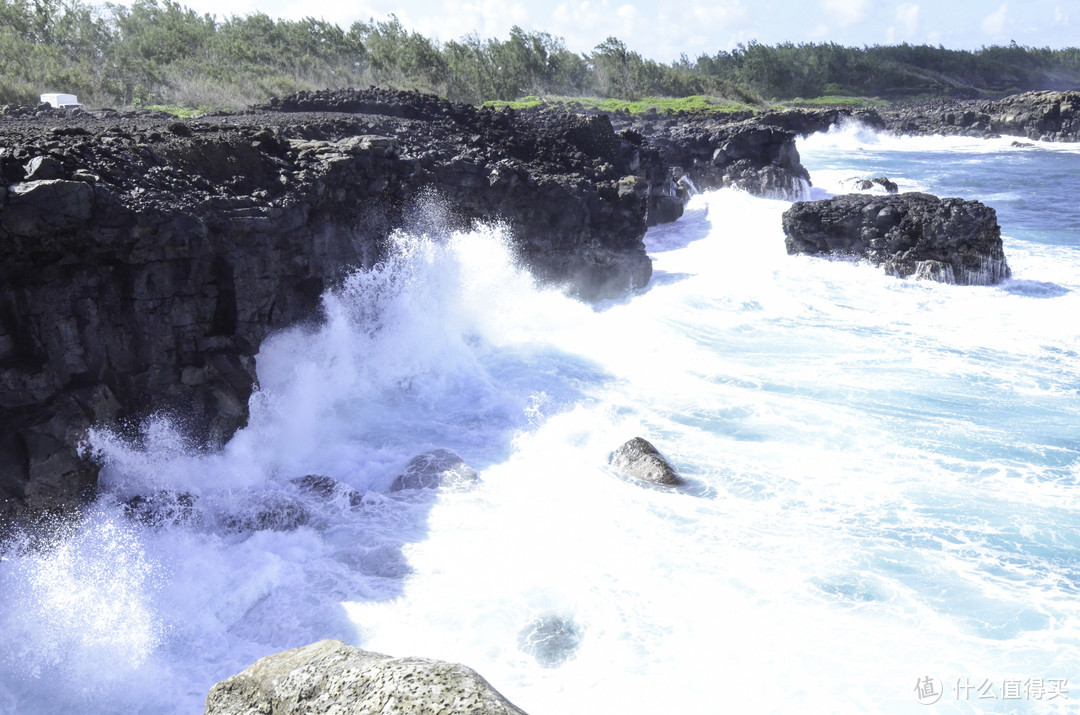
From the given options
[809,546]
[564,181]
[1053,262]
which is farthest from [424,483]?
[1053,262]

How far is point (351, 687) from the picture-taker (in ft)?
14.5

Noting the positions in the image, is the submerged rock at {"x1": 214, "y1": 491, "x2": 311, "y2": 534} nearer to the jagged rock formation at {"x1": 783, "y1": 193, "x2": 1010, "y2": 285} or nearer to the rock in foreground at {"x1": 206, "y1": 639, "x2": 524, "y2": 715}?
the rock in foreground at {"x1": 206, "y1": 639, "x2": 524, "y2": 715}

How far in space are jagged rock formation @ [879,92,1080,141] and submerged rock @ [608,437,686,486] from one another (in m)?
66.3

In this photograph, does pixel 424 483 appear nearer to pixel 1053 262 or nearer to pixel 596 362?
pixel 596 362

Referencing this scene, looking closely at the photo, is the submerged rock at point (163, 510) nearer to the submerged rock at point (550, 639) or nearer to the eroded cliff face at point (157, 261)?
the eroded cliff face at point (157, 261)

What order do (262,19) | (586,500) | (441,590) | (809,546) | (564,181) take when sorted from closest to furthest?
(441,590), (809,546), (586,500), (564,181), (262,19)

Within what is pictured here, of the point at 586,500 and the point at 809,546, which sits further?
the point at 586,500

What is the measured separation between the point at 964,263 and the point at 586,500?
17.8 meters

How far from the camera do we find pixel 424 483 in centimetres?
1258

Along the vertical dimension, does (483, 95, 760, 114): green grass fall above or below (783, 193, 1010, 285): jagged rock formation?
above

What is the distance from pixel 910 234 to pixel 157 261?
72.3ft

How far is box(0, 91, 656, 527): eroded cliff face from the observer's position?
10578 millimetres

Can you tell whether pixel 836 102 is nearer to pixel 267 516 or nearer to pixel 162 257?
pixel 162 257

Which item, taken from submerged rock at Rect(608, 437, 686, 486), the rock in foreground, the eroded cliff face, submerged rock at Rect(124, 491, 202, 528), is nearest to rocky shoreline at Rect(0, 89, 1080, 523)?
the eroded cliff face
